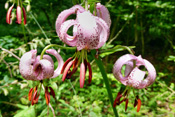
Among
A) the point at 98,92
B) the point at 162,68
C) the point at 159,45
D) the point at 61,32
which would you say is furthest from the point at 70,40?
the point at 159,45

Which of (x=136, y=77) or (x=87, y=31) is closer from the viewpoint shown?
(x=87, y=31)

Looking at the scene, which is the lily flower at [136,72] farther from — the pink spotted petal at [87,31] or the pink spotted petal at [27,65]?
the pink spotted petal at [27,65]

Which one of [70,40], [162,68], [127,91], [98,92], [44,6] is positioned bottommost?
[162,68]

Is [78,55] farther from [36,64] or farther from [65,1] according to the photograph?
[65,1]

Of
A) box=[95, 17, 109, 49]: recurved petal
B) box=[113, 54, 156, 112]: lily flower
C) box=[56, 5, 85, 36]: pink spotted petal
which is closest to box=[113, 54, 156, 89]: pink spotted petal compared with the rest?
box=[113, 54, 156, 112]: lily flower

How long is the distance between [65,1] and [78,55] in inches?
96.7

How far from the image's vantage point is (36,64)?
66 centimetres

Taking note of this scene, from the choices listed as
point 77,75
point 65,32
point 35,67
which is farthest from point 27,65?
point 77,75

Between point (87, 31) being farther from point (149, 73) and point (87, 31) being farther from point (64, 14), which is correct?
point (149, 73)

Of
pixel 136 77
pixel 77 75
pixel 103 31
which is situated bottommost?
pixel 77 75

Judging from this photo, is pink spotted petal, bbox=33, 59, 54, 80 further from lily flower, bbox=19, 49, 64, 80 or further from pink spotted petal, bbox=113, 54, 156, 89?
pink spotted petal, bbox=113, 54, 156, 89

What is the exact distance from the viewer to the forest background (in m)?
1.41

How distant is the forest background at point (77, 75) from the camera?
1405 millimetres

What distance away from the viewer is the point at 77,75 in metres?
2.14
